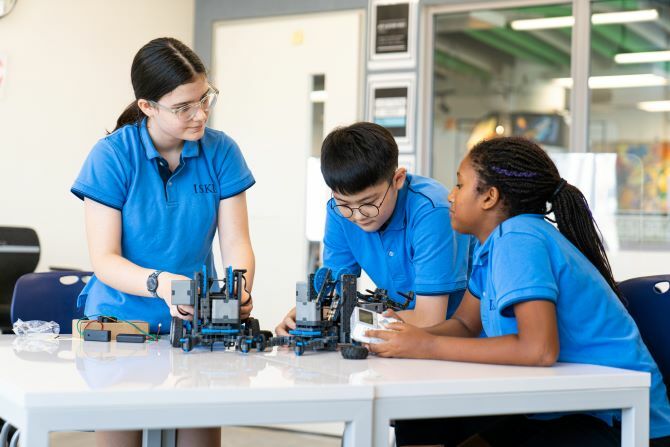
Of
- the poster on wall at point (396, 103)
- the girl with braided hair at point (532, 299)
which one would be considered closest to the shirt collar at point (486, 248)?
the girl with braided hair at point (532, 299)

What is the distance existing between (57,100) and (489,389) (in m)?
3.42

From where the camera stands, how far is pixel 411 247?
2.08 metres

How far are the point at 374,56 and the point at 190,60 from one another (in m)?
2.60

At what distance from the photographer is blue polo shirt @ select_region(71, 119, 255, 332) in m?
2.00

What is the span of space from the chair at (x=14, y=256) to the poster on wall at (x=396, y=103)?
1.89 meters

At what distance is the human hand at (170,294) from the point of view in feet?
5.98

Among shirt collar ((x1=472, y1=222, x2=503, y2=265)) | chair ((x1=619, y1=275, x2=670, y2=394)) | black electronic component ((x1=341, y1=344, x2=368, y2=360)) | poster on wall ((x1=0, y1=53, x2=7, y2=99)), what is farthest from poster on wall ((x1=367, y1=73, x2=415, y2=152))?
black electronic component ((x1=341, y1=344, x2=368, y2=360))

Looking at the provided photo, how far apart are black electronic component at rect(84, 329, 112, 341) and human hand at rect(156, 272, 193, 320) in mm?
155

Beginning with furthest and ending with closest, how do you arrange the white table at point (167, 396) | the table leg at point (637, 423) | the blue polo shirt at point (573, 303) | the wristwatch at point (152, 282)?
the wristwatch at point (152, 282)
the blue polo shirt at point (573, 303)
the table leg at point (637, 423)
the white table at point (167, 396)

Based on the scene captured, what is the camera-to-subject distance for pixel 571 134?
169 inches

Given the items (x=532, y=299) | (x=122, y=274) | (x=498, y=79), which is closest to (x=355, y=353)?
(x=532, y=299)

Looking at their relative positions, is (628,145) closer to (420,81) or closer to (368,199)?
(420,81)

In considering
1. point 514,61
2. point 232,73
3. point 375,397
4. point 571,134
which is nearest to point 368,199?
point 375,397

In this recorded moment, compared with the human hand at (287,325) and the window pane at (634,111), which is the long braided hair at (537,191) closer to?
the human hand at (287,325)
